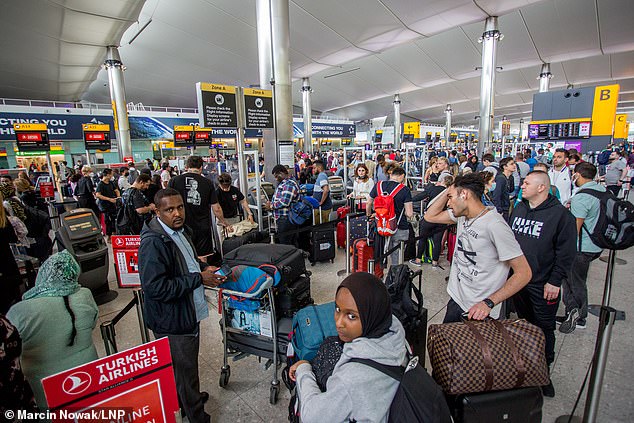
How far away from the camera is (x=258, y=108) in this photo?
652 cm

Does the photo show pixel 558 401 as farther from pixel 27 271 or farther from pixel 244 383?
pixel 27 271

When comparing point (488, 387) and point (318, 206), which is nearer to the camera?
point (488, 387)

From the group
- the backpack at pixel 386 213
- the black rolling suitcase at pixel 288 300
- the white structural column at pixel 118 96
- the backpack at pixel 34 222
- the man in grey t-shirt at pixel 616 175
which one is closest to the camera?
the black rolling suitcase at pixel 288 300

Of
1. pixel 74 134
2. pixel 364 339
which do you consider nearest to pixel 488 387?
pixel 364 339

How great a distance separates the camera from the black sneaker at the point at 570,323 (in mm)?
3461

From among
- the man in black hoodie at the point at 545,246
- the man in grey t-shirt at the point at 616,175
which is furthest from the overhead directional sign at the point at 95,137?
the man in grey t-shirt at the point at 616,175

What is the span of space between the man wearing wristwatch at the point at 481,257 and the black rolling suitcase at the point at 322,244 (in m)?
3.27

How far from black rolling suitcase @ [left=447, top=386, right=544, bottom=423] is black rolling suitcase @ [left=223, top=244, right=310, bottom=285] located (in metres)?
1.51

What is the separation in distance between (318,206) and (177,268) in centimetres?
418

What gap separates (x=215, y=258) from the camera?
18.9 ft

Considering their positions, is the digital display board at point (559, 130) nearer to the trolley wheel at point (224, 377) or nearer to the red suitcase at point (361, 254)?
the red suitcase at point (361, 254)

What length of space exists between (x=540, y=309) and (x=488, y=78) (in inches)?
570

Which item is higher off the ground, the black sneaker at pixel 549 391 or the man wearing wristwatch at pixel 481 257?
the man wearing wristwatch at pixel 481 257

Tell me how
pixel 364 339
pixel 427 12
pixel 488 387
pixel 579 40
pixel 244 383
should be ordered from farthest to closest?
pixel 579 40
pixel 427 12
pixel 244 383
pixel 488 387
pixel 364 339
